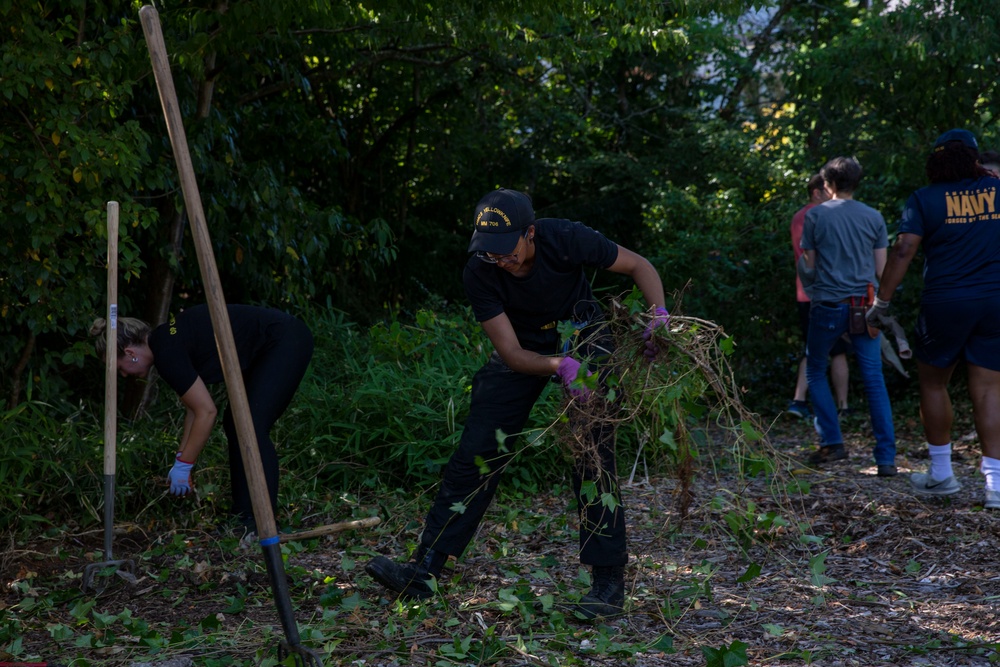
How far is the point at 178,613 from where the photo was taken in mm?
3834

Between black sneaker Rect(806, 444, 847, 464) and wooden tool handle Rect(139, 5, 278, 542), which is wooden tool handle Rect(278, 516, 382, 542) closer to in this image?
wooden tool handle Rect(139, 5, 278, 542)

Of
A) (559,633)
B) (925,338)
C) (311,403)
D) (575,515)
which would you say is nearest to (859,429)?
(925,338)

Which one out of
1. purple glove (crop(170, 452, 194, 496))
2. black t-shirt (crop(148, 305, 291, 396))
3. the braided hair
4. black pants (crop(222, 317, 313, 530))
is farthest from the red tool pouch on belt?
purple glove (crop(170, 452, 194, 496))

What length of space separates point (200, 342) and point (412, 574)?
1.56 m

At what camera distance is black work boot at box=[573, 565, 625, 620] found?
3.48 meters

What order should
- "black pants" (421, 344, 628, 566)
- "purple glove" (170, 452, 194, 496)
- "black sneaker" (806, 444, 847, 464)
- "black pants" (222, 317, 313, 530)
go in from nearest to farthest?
"black pants" (421, 344, 628, 566)
"purple glove" (170, 452, 194, 496)
"black pants" (222, 317, 313, 530)
"black sneaker" (806, 444, 847, 464)

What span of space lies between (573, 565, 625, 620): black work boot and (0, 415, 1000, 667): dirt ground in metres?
0.05

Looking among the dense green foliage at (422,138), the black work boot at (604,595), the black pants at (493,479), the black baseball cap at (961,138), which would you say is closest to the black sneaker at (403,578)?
the black pants at (493,479)

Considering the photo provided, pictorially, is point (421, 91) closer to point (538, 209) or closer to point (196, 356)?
point (538, 209)

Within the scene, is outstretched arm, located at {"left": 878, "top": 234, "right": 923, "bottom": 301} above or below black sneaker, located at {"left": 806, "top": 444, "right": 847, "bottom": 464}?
above

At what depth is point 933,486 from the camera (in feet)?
16.5

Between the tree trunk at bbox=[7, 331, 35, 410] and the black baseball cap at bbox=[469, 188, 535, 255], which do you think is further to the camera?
the tree trunk at bbox=[7, 331, 35, 410]

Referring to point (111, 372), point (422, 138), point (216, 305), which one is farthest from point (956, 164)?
point (422, 138)

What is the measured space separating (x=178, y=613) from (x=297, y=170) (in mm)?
5894
